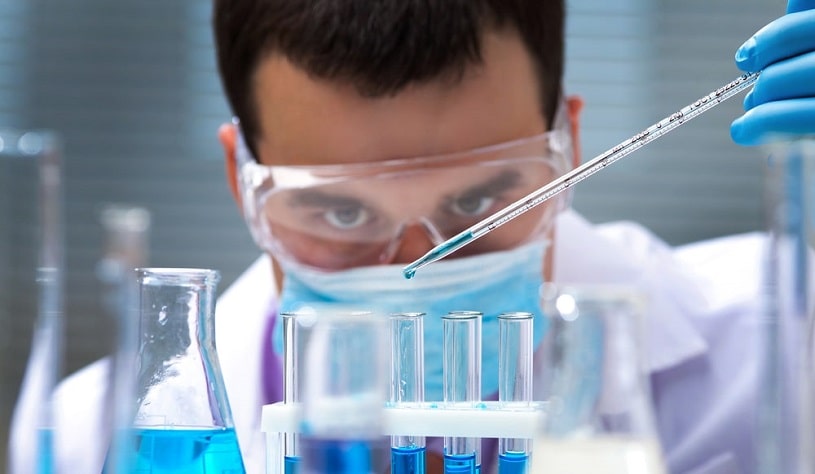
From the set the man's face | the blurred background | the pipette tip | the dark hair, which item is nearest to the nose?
the man's face

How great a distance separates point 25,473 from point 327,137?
24.8 inches

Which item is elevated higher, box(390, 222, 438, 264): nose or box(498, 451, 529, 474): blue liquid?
box(390, 222, 438, 264): nose

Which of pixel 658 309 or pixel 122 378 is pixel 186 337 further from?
pixel 658 309

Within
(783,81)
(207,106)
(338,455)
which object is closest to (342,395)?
(338,455)

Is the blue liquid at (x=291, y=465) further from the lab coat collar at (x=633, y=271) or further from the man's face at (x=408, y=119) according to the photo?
the lab coat collar at (x=633, y=271)

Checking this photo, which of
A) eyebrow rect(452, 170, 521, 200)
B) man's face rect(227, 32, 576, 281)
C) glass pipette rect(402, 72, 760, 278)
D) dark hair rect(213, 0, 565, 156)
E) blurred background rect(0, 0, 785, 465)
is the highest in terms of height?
blurred background rect(0, 0, 785, 465)

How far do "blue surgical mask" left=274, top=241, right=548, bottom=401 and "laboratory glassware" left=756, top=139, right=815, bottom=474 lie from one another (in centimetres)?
58

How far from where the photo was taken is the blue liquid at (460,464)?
650 mm

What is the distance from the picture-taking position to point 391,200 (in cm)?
109

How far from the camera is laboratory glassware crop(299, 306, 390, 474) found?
16.5 inches

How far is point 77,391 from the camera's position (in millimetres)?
963

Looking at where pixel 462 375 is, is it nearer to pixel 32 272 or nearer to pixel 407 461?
pixel 407 461

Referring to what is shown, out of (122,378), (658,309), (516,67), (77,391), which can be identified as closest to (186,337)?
(122,378)

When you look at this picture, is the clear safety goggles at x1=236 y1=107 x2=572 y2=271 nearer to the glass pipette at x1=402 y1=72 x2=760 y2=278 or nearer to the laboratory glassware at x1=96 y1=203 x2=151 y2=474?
the glass pipette at x1=402 y1=72 x2=760 y2=278
